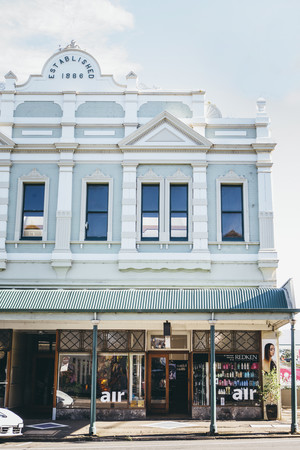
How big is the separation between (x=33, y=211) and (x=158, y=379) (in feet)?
23.2

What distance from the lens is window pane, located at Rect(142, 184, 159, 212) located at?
19.3 metres

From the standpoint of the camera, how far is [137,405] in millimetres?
18172

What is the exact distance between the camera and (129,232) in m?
18.9

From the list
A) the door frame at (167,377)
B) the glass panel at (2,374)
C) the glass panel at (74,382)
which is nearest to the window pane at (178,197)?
the door frame at (167,377)

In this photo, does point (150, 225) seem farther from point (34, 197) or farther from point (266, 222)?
point (34, 197)

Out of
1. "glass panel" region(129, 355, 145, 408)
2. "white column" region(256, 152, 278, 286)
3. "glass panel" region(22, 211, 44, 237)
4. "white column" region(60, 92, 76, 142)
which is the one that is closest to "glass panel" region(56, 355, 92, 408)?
"glass panel" region(129, 355, 145, 408)

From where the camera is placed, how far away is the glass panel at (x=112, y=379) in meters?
18.2

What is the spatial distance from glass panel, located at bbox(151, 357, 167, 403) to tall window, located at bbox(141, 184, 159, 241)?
413 centimetres

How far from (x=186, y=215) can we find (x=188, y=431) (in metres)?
6.99

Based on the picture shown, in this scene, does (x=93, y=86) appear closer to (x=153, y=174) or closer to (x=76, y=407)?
(x=153, y=174)

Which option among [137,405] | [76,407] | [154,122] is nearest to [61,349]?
[76,407]

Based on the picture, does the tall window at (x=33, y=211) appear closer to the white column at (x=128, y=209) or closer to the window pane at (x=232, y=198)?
the white column at (x=128, y=209)

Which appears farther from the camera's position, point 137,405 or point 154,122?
point 154,122

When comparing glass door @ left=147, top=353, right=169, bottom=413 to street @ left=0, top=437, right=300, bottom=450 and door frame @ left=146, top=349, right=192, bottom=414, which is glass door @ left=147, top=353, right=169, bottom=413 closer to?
door frame @ left=146, top=349, right=192, bottom=414
